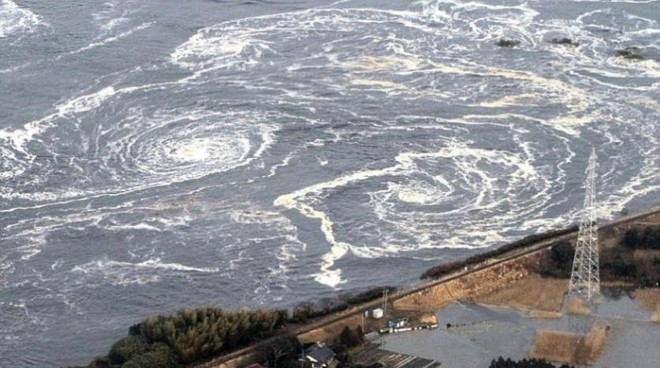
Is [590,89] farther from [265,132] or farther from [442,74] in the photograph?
[265,132]

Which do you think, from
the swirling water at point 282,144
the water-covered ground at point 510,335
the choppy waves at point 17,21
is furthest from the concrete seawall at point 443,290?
the choppy waves at point 17,21

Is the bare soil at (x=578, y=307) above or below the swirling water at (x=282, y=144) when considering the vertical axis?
below

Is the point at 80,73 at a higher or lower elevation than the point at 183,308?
higher

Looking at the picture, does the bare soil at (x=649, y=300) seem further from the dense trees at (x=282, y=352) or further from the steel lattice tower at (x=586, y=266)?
the dense trees at (x=282, y=352)

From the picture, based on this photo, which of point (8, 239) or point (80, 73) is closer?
A: point (8, 239)

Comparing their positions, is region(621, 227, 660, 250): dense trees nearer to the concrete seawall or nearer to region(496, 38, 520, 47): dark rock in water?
the concrete seawall

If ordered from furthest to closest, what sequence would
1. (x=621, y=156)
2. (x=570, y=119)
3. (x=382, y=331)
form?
(x=570, y=119)
(x=621, y=156)
(x=382, y=331)

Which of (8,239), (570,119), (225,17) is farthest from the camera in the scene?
(225,17)

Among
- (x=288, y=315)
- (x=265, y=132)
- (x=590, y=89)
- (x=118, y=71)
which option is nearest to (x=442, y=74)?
(x=590, y=89)
